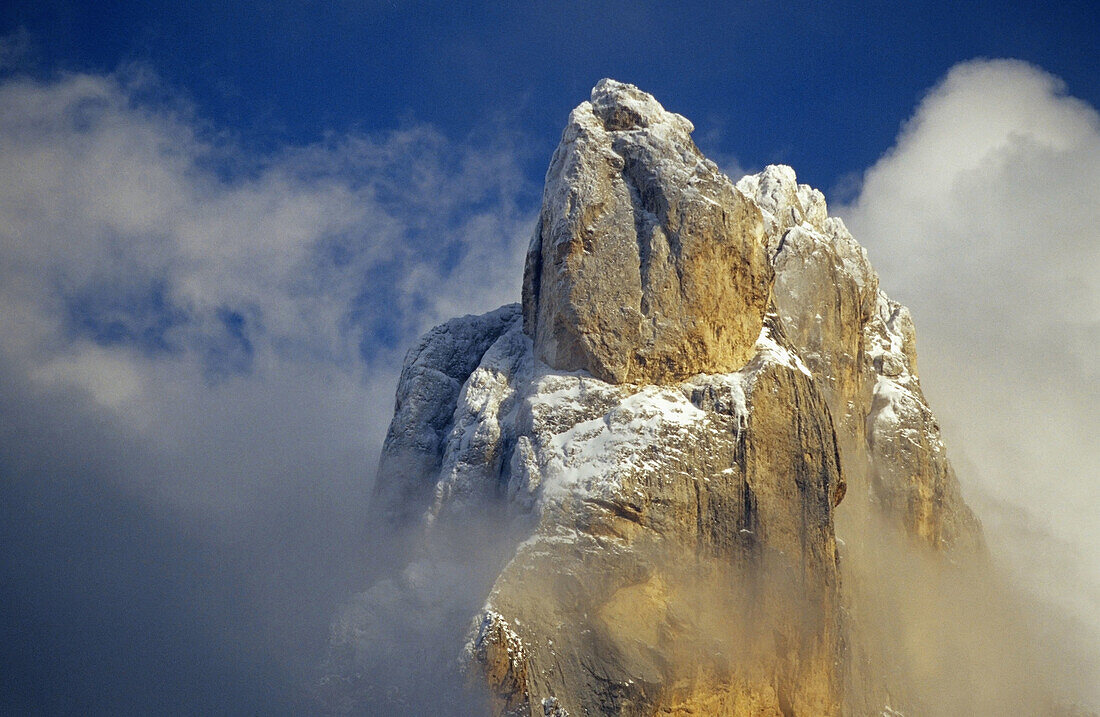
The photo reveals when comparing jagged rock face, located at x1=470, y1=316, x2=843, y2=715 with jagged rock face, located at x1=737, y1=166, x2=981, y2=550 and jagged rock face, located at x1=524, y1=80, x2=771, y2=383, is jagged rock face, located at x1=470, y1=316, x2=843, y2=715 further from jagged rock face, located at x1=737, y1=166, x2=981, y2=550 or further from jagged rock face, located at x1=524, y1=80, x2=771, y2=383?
jagged rock face, located at x1=737, y1=166, x2=981, y2=550

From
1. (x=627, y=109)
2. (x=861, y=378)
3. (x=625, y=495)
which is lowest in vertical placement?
(x=625, y=495)

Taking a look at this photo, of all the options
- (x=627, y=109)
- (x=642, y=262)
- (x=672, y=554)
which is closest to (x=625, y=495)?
(x=672, y=554)

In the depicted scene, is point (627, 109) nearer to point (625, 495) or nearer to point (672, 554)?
point (625, 495)

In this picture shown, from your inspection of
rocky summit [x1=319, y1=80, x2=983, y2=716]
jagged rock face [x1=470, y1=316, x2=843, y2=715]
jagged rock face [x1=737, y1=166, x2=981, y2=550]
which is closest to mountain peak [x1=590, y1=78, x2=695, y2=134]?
rocky summit [x1=319, y1=80, x2=983, y2=716]

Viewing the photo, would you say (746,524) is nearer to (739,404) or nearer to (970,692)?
(739,404)

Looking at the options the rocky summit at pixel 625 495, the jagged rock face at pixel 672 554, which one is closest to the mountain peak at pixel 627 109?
the rocky summit at pixel 625 495

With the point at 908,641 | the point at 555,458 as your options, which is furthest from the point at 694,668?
the point at 908,641
